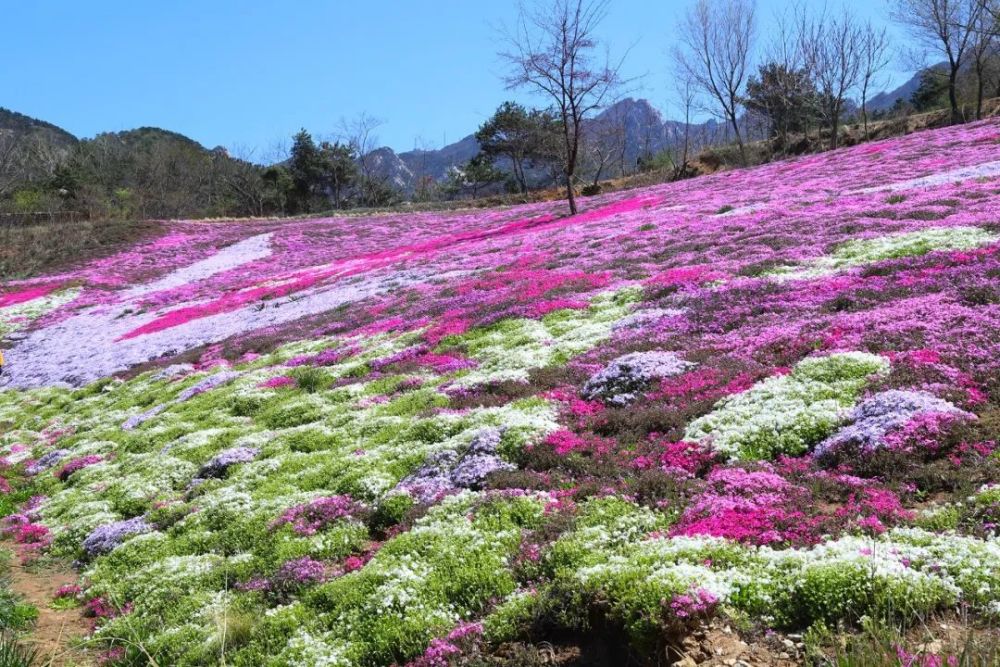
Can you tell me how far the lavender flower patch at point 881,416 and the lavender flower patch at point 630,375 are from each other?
409 centimetres

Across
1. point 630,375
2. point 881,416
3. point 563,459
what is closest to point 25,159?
point 630,375

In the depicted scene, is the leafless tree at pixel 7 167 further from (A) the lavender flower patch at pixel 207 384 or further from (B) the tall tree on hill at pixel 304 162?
(A) the lavender flower patch at pixel 207 384

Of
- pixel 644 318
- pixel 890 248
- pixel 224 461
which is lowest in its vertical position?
pixel 224 461

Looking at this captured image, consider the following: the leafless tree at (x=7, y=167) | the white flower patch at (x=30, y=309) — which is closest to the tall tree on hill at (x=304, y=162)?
the leafless tree at (x=7, y=167)

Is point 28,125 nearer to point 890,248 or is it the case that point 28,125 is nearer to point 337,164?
point 337,164

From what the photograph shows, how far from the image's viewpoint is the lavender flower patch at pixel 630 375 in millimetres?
13375

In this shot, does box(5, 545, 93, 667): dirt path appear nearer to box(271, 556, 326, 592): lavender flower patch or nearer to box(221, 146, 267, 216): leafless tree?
box(271, 556, 326, 592): lavender flower patch

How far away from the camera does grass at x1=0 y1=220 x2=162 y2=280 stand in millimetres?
55969

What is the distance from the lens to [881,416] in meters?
9.69

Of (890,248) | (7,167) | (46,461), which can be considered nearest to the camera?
(46,461)

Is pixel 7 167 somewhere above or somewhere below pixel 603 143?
above

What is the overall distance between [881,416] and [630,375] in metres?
5.17

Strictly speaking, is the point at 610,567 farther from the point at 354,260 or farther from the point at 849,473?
the point at 354,260

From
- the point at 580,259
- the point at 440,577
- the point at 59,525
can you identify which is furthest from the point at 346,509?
the point at 580,259
